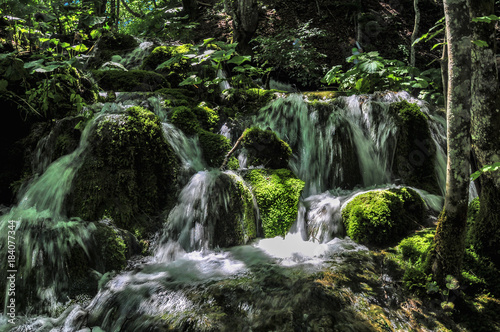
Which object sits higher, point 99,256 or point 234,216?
point 234,216

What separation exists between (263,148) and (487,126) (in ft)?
10.2

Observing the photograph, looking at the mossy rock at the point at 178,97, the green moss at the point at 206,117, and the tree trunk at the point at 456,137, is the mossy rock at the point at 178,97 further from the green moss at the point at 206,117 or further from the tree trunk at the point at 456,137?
the tree trunk at the point at 456,137

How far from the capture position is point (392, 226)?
3.64m

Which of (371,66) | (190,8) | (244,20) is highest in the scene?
(190,8)

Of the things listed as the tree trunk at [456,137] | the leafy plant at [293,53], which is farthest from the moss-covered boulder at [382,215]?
the leafy plant at [293,53]

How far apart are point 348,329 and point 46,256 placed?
300cm

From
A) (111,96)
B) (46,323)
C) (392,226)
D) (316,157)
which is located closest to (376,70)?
(316,157)

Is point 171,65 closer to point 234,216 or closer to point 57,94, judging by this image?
point 57,94

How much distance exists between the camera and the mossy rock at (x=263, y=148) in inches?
197

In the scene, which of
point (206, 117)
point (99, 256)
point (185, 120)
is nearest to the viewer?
point (99, 256)

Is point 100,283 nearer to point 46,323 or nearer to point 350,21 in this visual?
point 46,323

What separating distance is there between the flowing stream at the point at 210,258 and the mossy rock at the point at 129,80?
189cm

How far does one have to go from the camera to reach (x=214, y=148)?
5445mm

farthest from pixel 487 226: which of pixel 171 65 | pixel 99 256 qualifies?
pixel 171 65
